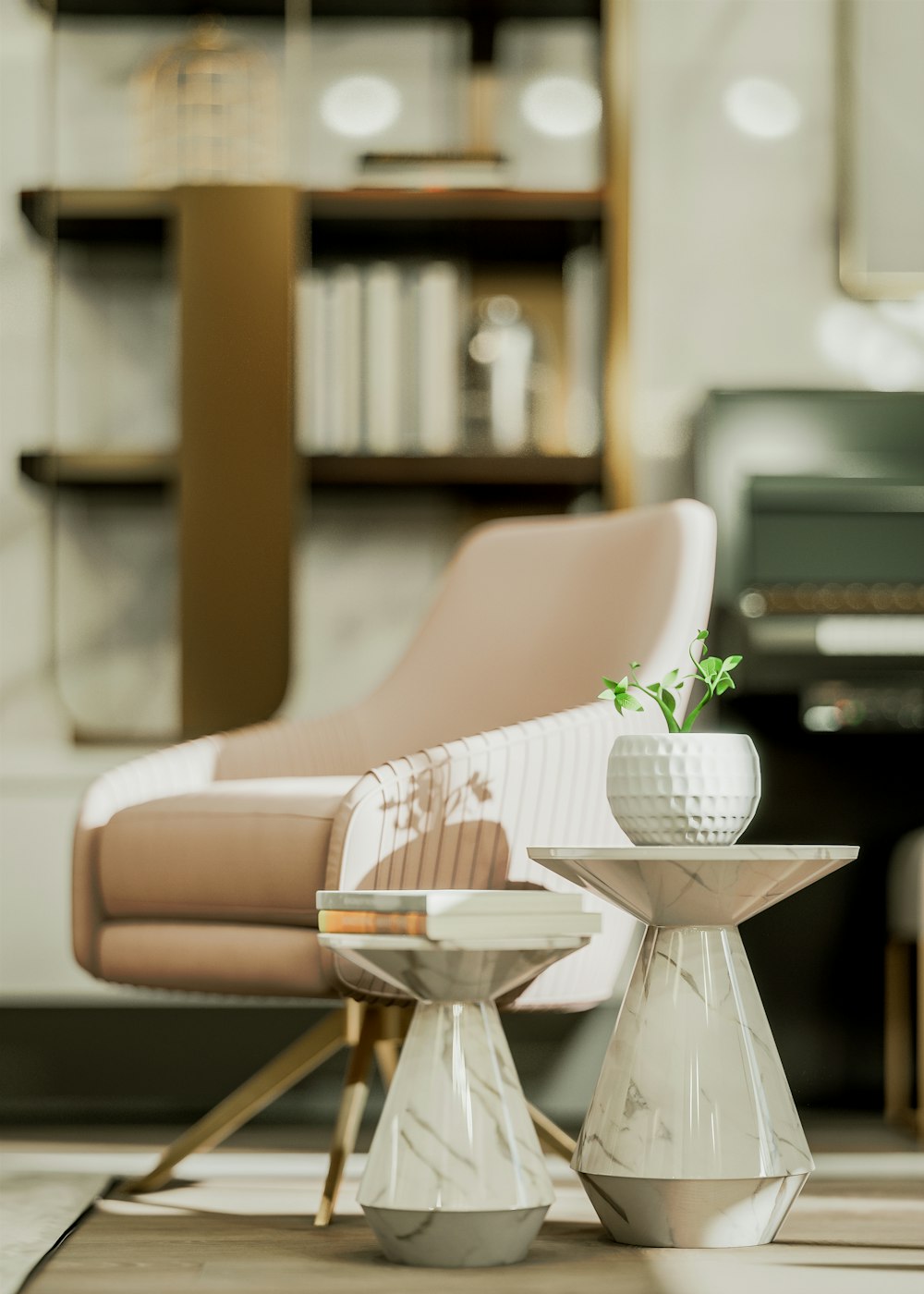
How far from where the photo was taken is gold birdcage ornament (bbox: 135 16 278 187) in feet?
10.2

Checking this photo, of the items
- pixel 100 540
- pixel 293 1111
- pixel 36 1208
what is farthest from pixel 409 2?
pixel 36 1208

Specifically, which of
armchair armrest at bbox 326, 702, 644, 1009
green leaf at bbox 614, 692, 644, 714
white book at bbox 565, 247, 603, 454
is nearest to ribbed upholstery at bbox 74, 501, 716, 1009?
armchair armrest at bbox 326, 702, 644, 1009

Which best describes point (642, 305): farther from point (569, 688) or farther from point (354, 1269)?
point (354, 1269)

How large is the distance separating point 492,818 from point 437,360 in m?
1.35

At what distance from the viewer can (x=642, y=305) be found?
10.4 feet

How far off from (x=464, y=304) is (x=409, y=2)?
1.93ft

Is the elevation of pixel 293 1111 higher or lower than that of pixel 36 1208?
lower

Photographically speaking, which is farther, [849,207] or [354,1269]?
[849,207]

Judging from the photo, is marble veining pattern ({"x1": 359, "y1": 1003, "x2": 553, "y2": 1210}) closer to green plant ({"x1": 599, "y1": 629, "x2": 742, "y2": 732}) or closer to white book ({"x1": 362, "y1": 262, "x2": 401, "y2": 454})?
green plant ({"x1": 599, "y1": 629, "x2": 742, "y2": 732})

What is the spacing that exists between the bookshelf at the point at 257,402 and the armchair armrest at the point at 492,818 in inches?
42.4

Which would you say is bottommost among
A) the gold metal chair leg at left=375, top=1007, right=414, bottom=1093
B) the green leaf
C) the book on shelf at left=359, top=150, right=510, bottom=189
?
the gold metal chair leg at left=375, top=1007, right=414, bottom=1093

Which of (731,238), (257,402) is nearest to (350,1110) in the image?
(257,402)

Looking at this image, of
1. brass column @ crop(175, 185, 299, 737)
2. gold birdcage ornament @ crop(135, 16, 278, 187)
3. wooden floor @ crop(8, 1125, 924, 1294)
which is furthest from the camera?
gold birdcage ornament @ crop(135, 16, 278, 187)

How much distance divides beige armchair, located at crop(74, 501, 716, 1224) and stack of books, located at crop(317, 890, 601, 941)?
5.2 inches
